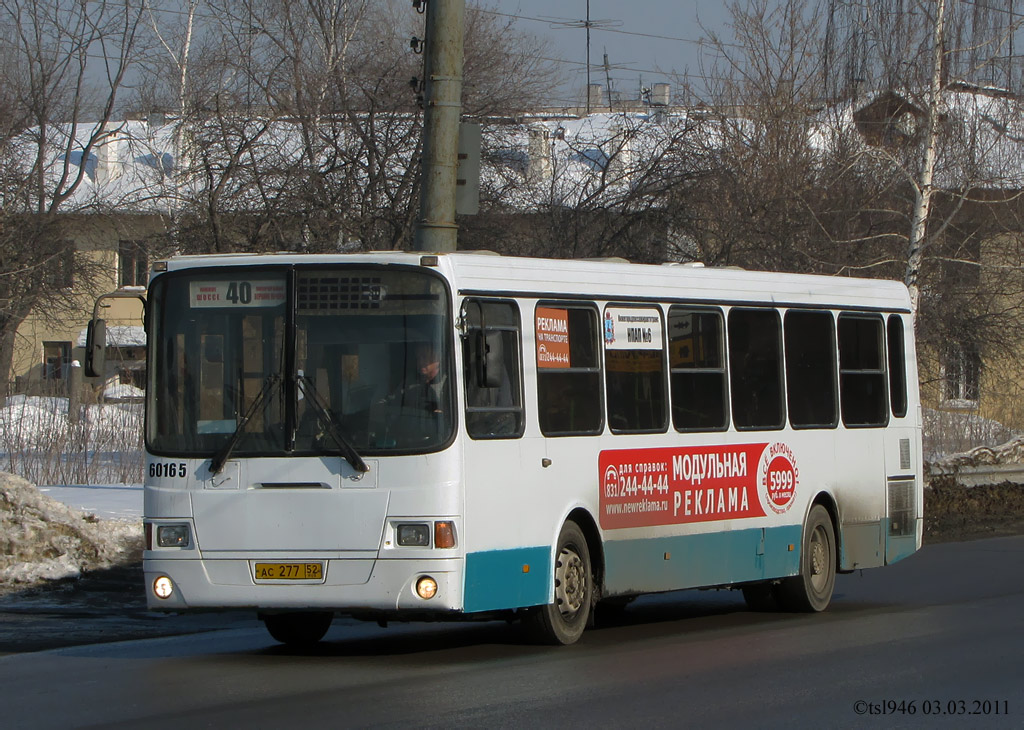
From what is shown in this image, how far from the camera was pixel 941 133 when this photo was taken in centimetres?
2570

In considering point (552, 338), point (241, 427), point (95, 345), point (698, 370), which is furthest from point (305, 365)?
point (698, 370)

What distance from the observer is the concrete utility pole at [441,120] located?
43.3ft

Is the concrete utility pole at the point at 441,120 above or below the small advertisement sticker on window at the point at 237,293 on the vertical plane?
above

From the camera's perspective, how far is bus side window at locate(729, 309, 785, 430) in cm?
1266

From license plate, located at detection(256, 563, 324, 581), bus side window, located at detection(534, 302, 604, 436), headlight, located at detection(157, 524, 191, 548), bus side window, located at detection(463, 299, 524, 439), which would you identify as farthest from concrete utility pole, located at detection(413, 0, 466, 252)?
license plate, located at detection(256, 563, 324, 581)

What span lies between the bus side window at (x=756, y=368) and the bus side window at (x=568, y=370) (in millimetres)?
1809

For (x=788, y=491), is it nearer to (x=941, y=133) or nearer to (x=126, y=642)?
(x=126, y=642)

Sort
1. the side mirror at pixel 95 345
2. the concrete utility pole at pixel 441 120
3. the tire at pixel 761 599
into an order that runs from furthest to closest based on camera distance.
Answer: the tire at pixel 761 599 → the concrete utility pole at pixel 441 120 → the side mirror at pixel 95 345

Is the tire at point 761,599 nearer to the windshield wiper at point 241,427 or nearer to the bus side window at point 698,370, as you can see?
the bus side window at point 698,370

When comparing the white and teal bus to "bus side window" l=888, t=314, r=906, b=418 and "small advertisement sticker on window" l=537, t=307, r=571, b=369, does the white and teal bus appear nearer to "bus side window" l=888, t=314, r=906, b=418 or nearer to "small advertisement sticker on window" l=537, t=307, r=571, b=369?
"small advertisement sticker on window" l=537, t=307, r=571, b=369

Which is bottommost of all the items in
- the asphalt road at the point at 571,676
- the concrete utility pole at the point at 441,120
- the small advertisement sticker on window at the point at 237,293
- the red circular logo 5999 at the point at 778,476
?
the asphalt road at the point at 571,676

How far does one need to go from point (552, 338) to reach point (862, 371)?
445 cm

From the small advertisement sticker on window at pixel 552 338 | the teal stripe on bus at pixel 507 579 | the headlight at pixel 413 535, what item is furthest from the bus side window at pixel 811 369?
the headlight at pixel 413 535

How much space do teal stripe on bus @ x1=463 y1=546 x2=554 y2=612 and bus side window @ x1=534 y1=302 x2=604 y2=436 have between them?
0.91 m
